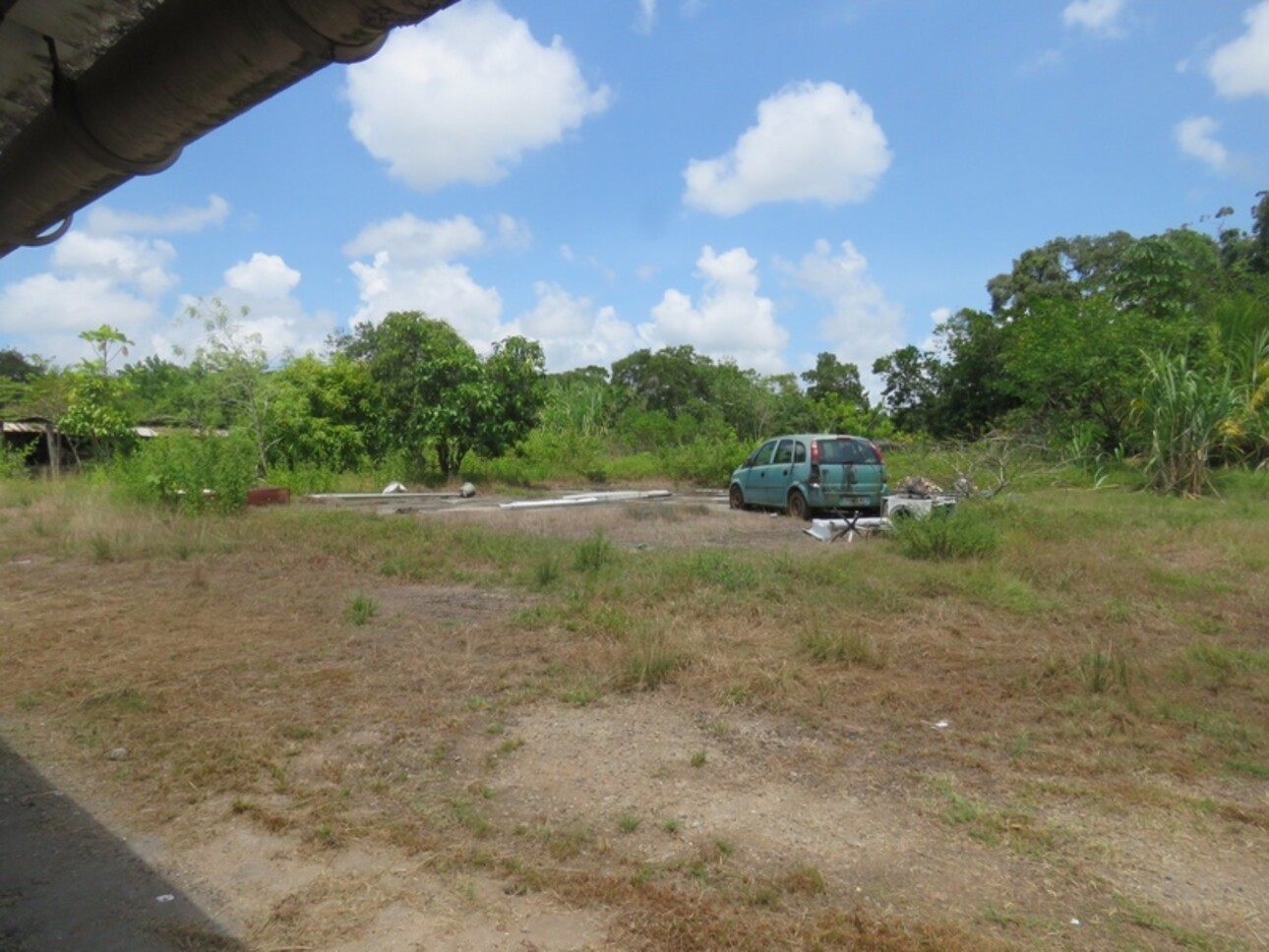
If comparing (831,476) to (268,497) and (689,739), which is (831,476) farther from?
(268,497)

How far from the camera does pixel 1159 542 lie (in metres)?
10.9

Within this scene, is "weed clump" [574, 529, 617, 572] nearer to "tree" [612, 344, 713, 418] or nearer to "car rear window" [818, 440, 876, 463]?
"car rear window" [818, 440, 876, 463]

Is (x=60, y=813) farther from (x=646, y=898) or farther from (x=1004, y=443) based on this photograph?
(x=1004, y=443)

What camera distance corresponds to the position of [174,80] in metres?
2.30

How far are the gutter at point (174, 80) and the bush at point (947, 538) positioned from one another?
8.62m

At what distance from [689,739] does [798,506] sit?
9.79m

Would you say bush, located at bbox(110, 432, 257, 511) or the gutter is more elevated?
the gutter

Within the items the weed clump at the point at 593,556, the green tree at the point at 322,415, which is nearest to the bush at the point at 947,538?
the weed clump at the point at 593,556

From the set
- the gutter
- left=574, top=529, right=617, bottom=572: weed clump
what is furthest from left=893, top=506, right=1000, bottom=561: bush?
the gutter

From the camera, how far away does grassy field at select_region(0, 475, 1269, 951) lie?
10.5 feet

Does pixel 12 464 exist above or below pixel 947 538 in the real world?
above

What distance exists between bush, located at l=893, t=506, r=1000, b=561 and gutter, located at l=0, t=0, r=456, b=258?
8625mm

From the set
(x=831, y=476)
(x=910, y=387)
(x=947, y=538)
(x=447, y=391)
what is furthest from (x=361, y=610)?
(x=910, y=387)

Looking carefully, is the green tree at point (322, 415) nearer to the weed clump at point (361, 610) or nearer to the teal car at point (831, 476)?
the teal car at point (831, 476)
